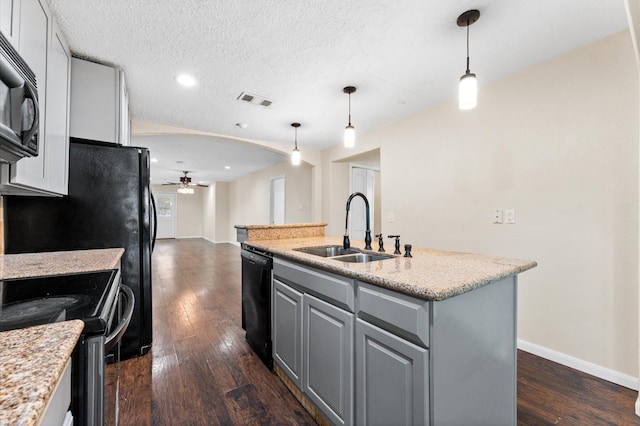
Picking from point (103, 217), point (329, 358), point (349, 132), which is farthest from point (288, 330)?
point (349, 132)

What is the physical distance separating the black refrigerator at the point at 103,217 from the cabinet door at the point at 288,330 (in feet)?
3.74

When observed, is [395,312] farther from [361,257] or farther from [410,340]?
[361,257]

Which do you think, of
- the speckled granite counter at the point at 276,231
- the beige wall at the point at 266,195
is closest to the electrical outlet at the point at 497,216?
the speckled granite counter at the point at 276,231

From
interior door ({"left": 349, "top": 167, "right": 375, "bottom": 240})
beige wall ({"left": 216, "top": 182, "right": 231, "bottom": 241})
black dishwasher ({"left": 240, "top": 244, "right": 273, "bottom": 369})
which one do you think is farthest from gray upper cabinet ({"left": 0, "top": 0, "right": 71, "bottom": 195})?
beige wall ({"left": 216, "top": 182, "right": 231, "bottom": 241})

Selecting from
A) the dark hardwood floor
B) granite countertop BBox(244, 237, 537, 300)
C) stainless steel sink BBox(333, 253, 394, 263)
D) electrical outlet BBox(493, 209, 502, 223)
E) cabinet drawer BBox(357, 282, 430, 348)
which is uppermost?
electrical outlet BBox(493, 209, 502, 223)

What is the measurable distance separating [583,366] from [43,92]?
3.79 meters

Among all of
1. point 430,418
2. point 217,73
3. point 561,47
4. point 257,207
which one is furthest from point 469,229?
point 257,207

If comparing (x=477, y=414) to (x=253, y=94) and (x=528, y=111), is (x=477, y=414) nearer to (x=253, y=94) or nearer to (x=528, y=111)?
(x=528, y=111)

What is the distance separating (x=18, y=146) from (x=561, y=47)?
3.10m

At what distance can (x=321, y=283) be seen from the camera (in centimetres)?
144

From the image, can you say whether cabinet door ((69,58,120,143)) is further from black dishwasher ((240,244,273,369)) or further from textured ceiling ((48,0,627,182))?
black dishwasher ((240,244,273,369))

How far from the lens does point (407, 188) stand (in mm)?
3354

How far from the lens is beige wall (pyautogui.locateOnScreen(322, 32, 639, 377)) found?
72.7 inches

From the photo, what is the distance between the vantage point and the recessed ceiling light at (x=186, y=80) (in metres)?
2.41
